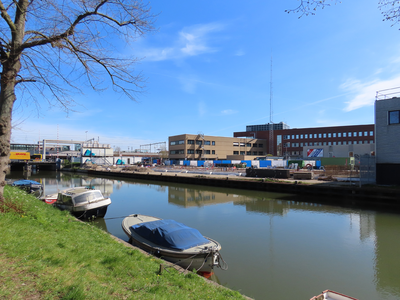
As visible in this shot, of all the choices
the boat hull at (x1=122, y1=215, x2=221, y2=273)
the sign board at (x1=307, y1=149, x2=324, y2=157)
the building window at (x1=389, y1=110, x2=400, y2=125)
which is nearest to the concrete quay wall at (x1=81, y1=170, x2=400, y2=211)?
the building window at (x1=389, y1=110, x2=400, y2=125)

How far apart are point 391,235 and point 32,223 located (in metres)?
19.6

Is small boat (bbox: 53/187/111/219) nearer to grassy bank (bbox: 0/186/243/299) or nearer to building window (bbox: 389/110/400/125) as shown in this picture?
grassy bank (bbox: 0/186/243/299)

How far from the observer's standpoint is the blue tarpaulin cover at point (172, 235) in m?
9.90

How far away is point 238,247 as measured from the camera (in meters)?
13.2

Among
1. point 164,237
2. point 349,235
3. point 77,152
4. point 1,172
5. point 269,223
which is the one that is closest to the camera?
point 1,172

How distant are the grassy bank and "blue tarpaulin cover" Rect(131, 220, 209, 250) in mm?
1512

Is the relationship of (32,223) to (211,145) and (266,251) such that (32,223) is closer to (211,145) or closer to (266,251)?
(266,251)

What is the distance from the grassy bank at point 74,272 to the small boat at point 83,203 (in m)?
9.35

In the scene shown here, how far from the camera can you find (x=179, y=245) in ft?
32.0

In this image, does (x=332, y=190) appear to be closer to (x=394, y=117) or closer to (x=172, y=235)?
(x=394, y=117)

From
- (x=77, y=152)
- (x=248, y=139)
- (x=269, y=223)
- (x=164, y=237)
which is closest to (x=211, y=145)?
(x=248, y=139)

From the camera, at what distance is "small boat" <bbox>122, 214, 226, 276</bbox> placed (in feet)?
30.8

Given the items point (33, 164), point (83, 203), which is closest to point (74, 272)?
point (83, 203)

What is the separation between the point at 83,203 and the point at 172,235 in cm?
1076
